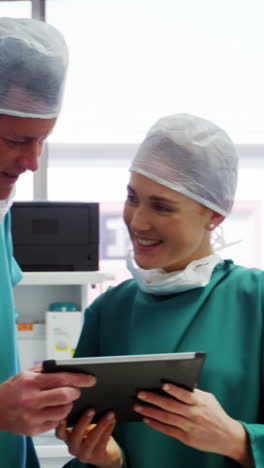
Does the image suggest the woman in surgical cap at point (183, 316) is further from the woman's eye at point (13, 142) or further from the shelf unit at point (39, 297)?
the shelf unit at point (39, 297)

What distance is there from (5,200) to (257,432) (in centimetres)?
70

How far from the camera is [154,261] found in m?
1.20

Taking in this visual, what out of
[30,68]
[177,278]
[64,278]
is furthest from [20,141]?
[64,278]

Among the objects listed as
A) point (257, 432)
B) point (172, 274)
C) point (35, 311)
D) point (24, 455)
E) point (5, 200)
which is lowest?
point (35, 311)

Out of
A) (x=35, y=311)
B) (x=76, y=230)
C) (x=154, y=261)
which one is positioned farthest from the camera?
(x=35, y=311)

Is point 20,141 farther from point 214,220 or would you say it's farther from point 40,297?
point 40,297

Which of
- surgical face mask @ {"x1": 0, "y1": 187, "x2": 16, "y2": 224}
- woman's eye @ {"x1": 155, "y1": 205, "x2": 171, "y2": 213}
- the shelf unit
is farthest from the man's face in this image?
the shelf unit

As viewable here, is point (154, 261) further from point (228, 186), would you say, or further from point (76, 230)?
point (76, 230)

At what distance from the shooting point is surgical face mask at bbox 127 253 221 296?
1173 millimetres

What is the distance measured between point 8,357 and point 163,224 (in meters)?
0.43

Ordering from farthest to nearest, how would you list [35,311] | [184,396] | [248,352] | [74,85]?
1. [74,85]
2. [35,311]
3. [248,352]
4. [184,396]

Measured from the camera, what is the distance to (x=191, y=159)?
1.19 m

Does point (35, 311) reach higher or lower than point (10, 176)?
lower

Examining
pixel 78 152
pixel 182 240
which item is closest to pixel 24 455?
pixel 182 240
